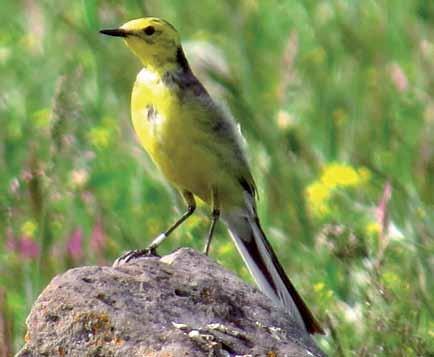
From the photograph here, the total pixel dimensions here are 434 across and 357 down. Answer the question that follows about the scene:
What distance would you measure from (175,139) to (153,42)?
0.65 metres

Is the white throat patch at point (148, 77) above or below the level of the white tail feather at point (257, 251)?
above

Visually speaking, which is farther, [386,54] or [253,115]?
[386,54]

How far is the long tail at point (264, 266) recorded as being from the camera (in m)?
6.66

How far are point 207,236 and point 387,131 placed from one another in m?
2.84

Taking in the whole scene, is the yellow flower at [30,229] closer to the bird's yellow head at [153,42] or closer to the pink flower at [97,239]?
the pink flower at [97,239]

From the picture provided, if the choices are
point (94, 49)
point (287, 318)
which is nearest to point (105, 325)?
point (287, 318)

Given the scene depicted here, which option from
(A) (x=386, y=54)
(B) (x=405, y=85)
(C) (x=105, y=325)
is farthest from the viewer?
(A) (x=386, y=54)

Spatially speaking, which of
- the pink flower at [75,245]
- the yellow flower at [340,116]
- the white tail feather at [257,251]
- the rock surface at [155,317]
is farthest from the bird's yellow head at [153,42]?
the yellow flower at [340,116]

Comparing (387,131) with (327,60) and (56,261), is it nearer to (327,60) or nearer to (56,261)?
(327,60)

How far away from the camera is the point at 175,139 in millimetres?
7125

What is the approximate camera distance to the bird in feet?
23.4

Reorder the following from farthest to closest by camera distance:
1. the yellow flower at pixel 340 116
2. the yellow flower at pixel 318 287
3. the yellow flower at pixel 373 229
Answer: the yellow flower at pixel 340 116, the yellow flower at pixel 373 229, the yellow flower at pixel 318 287

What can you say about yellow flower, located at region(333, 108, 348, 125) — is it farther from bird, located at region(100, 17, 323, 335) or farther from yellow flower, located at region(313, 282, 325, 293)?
yellow flower, located at region(313, 282, 325, 293)

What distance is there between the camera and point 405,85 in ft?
34.7
